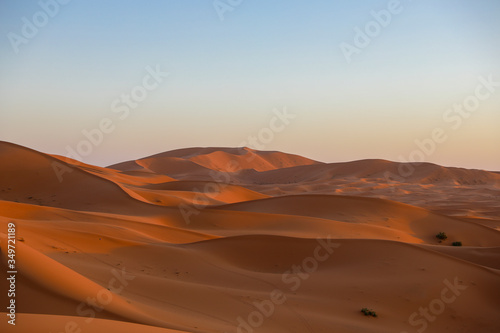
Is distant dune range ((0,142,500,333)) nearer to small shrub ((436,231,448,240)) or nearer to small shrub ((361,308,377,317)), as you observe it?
small shrub ((361,308,377,317))

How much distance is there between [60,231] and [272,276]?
483 cm

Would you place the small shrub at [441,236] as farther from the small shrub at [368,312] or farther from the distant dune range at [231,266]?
the small shrub at [368,312]

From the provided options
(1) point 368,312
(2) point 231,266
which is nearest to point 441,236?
(2) point 231,266

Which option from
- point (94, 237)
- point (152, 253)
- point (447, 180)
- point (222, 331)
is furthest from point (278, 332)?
point (447, 180)

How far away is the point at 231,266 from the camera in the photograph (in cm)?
1155

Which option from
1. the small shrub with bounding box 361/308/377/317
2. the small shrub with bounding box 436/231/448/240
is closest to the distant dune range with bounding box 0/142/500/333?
the small shrub with bounding box 361/308/377/317

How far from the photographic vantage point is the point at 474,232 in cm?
1962

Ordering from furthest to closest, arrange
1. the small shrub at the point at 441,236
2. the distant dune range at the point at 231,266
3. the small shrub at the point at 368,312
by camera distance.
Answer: the small shrub at the point at 441,236 < the small shrub at the point at 368,312 < the distant dune range at the point at 231,266

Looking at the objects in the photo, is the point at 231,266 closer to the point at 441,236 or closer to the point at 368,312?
the point at 368,312

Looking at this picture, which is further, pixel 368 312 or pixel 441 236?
pixel 441 236

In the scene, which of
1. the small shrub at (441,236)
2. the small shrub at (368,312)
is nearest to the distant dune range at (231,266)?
the small shrub at (368,312)

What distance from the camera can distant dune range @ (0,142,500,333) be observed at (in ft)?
19.4

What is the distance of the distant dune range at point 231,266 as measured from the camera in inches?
232

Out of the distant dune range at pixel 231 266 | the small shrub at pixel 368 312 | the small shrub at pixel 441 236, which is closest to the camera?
the distant dune range at pixel 231 266
